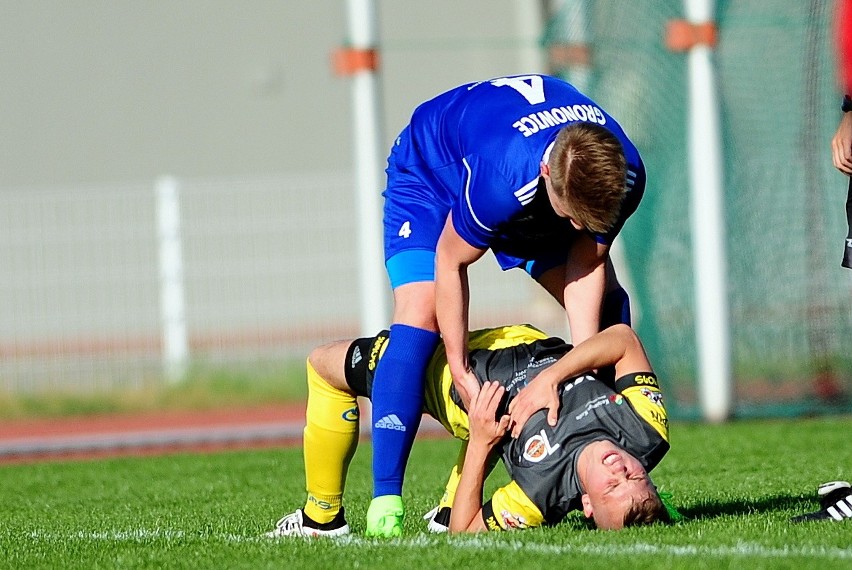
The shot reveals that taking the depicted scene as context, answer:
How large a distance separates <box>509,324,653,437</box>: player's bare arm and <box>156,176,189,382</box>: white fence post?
323 inches

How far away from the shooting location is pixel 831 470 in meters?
6.73

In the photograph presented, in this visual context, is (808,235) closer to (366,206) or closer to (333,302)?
(366,206)

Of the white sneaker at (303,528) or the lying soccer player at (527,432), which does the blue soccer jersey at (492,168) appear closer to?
the lying soccer player at (527,432)

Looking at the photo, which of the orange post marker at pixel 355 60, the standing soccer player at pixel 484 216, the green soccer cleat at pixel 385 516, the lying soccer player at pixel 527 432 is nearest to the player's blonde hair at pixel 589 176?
the standing soccer player at pixel 484 216

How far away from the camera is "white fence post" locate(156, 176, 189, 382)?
12.7 m

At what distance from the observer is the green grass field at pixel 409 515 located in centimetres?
428

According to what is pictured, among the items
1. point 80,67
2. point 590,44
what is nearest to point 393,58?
point 80,67

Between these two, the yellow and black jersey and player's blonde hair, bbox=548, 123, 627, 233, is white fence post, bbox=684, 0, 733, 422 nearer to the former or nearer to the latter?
the yellow and black jersey

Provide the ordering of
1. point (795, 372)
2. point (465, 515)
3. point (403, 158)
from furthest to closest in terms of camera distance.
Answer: point (795, 372) < point (403, 158) < point (465, 515)

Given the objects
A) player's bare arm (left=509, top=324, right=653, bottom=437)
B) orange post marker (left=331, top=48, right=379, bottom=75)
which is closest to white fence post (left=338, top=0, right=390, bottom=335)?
orange post marker (left=331, top=48, right=379, bottom=75)

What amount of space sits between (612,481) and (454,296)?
0.81 metres

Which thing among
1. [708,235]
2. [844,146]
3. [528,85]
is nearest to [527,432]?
[528,85]

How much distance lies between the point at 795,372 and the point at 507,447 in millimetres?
5357

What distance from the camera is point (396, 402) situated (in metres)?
5.05
